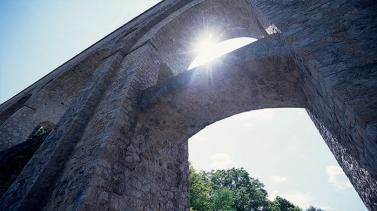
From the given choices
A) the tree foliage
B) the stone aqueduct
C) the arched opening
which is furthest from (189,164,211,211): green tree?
the stone aqueduct

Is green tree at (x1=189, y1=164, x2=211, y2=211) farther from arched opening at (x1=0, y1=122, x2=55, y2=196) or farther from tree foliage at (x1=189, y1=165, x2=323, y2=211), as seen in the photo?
arched opening at (x1=0, y1=122, x2=55, y2=196)

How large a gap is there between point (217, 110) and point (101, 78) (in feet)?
8.57

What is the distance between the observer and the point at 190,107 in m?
4.27

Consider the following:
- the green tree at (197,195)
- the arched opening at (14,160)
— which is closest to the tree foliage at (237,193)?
the green tree at (197,195)

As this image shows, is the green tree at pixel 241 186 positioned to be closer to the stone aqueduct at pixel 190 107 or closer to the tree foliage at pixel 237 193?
the tree foliage at pixel 237 193

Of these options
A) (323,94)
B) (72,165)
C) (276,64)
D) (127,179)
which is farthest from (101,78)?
(323,94)

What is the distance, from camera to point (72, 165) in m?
3.68

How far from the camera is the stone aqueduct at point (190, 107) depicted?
230 cm

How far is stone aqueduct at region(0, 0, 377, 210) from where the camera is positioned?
230 centimetres

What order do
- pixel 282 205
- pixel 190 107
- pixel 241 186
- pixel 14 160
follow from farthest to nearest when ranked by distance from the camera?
pixel 282 205
pixel 241 186
pixel 14 160
pixel 190 107

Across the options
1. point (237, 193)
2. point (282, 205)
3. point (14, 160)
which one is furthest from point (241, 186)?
point (14, 160)

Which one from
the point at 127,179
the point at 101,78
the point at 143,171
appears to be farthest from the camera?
the point at 101,78

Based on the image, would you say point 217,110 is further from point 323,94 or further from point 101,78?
point 101,78

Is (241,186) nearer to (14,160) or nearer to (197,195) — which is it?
(197,195)
